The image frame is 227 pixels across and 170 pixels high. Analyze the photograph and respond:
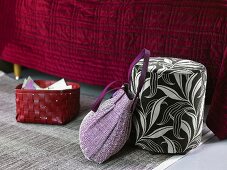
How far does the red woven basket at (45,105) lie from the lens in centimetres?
177

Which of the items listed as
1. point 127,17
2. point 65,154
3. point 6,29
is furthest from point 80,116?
point 6,29

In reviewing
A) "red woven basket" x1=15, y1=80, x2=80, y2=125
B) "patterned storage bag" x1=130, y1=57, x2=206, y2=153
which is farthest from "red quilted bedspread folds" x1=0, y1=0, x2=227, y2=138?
"red woven basket" x1=15, y1=80, x2=80, y2=125

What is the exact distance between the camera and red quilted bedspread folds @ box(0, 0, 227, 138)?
5.68 ft

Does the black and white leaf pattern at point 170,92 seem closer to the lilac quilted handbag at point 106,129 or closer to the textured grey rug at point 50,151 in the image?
the lilac quilted handbag at point 106,129

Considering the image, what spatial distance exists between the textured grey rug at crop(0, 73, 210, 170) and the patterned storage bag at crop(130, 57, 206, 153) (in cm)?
8

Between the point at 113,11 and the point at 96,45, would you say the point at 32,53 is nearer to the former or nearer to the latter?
the point at 96,45

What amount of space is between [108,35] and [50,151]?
29.1 inches

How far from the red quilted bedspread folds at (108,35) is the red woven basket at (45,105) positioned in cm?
34

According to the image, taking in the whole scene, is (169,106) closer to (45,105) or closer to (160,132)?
(160,132)

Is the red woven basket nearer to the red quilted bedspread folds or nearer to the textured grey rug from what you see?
the textured grey rug

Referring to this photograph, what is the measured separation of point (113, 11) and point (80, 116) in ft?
1.89

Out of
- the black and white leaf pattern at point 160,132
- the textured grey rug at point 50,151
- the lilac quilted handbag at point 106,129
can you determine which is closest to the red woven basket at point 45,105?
the textured grey rug at point 50,151

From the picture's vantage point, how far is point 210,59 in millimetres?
1732

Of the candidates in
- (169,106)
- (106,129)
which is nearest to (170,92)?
(169,106)
